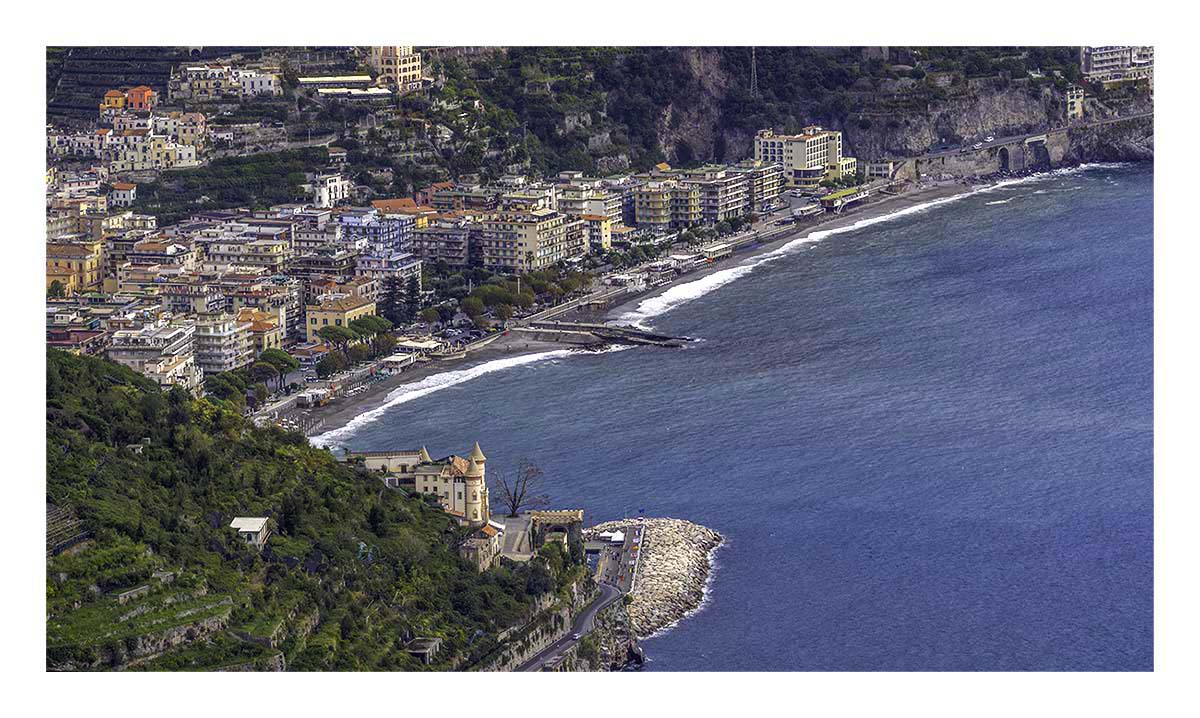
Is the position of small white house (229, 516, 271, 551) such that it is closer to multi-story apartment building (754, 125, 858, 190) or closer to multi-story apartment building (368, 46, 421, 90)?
multi-story apartment building (368, 46, 421, 90)

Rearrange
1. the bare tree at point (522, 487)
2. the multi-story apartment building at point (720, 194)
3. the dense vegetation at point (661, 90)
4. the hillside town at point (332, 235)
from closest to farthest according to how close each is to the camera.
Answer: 1. the bare tree at point (522, 487)
2. the hillside town at point (332, 235)
3. the multi-story apartment building at point (720, 194)
4. the dense vegetation at point (661, 90)

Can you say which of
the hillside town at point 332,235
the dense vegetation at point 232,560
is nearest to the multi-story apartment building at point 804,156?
the hillside town at point 332,235

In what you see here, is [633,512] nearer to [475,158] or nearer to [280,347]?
[280,347]

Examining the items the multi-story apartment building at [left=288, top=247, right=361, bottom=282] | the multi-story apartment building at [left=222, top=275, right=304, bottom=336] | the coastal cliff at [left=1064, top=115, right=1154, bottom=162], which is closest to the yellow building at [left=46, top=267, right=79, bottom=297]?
the multi-story apartment building at [left=222, top=275, right=304, bottom=336]

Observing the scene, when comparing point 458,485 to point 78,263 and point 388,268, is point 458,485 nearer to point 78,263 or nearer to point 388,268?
point 388,268

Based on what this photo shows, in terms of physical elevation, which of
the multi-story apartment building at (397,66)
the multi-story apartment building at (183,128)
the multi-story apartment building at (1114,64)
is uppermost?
the multi-story apartment building at (1114,64)

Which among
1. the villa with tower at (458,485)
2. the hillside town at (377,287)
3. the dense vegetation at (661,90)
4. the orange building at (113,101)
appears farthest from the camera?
the dense vegetation at (661,90)

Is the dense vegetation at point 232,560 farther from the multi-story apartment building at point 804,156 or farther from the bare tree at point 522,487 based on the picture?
the multi-story apartment building at point 804,156
